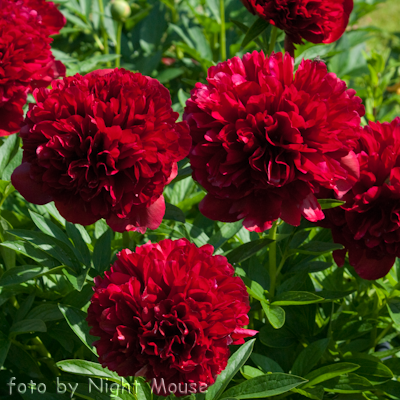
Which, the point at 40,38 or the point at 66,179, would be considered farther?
the point at 40,38

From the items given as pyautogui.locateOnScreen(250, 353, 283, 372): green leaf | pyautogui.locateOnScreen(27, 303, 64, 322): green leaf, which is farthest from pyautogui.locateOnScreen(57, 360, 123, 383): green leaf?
pyautogui.locateOnScreen(250, 353, 283, 372): green leaf

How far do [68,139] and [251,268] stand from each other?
46 cm

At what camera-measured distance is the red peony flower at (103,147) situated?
770mm

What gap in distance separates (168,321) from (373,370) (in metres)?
0.52

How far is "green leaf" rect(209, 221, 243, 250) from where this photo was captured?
38.7 inches

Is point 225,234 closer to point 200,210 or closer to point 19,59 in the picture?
point 200,210

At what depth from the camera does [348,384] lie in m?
0.96

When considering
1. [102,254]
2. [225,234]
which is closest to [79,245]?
[102,254]

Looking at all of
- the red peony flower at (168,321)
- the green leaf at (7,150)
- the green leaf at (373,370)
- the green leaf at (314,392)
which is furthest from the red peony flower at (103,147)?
the green leaf at (373,370)

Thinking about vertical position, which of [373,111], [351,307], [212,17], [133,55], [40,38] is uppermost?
[40,38]

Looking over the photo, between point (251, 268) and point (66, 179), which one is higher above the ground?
point (66, 179)

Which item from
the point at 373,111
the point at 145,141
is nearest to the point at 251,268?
the point at 145,141

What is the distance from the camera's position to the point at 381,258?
904 mm

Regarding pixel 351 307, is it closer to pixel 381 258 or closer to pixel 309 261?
pixel 309 261
